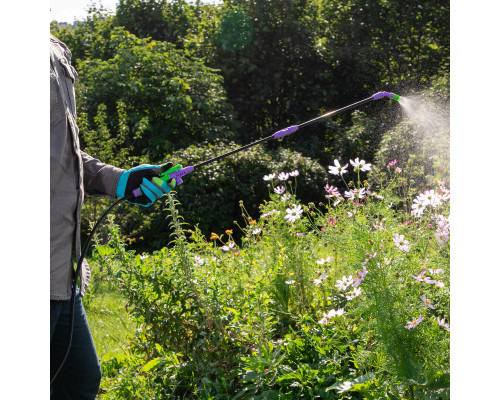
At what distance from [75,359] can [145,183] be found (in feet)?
2.13

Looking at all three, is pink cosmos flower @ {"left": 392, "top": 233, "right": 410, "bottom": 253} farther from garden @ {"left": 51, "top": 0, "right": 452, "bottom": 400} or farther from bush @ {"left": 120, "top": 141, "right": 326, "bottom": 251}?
bush @ {"left": 120, "top": 141, "right": 326, "bottom": 251}

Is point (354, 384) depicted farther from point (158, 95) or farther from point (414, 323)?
point (158, 95)

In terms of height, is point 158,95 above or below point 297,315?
above

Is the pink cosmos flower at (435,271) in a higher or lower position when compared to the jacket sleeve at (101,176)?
lower

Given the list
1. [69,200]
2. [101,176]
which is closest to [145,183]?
[101,176]

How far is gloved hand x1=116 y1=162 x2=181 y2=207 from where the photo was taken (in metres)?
1.86

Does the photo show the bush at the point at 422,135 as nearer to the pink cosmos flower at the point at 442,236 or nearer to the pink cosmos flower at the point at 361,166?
the pink cosmos flower at the point at 361,166

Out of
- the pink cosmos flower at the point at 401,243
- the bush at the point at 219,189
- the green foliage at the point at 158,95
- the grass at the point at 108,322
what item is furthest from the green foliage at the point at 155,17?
the pink cosmos flower at the point at 401,243

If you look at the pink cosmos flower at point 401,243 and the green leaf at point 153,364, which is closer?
the pink cosmos flower at point 401,243

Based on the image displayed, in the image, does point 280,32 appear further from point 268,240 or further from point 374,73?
point 268,240

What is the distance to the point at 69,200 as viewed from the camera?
60.4 inches

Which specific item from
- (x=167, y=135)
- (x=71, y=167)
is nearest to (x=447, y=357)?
(x=71, y=167)

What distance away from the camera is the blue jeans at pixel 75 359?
5.41 feet

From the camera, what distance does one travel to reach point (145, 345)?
2398 millimetres
